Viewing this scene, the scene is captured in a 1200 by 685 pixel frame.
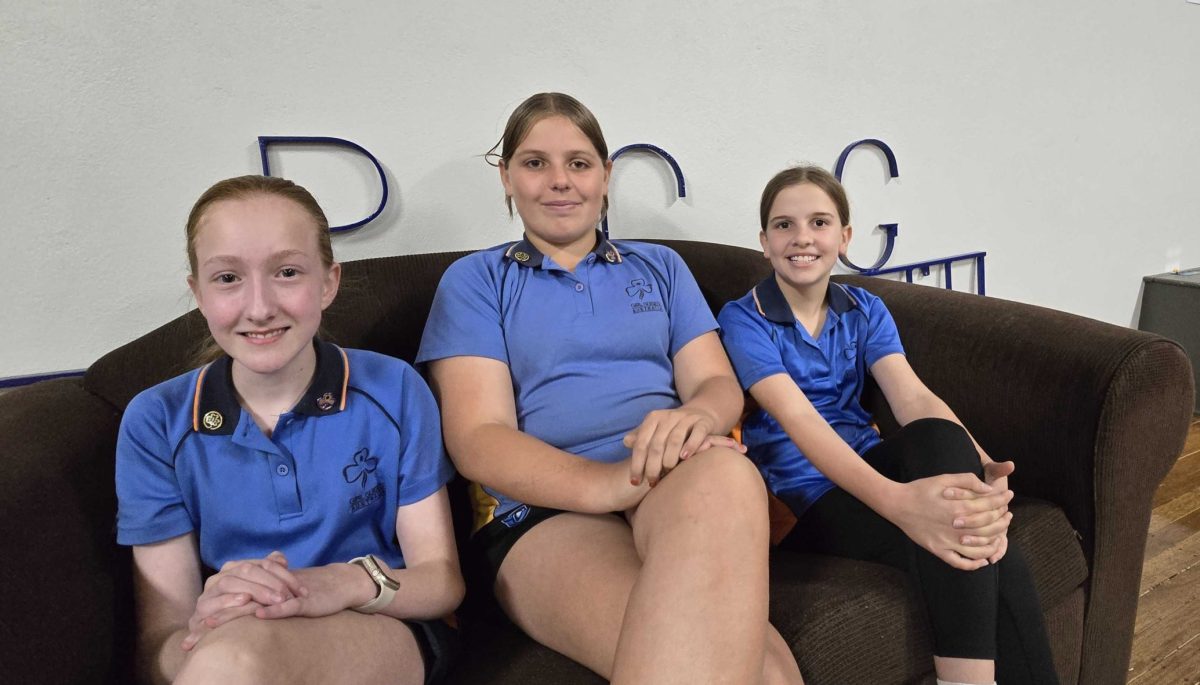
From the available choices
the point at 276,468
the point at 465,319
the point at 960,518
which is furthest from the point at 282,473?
the point at 960,518

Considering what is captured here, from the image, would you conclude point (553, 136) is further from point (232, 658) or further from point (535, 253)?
point (232, 658)

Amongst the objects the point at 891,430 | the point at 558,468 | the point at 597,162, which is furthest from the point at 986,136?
the point at 558,468

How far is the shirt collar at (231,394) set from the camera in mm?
891

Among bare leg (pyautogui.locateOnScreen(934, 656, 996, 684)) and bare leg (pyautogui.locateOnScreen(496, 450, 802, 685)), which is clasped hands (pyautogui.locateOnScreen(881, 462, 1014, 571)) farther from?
bare leg (pyautogui.locateOnScreen(496, 450, 802, 685))

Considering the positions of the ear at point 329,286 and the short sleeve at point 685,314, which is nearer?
the ear at point 329,286

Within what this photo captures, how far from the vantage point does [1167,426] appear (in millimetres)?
1180

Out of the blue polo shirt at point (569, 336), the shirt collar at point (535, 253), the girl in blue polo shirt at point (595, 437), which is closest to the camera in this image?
the girl in blue polo shirt at point (595, 437)

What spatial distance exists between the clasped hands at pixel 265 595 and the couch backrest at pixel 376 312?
49cm

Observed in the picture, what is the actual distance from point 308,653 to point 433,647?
0.62 ft

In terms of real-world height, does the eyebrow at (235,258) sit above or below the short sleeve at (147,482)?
above

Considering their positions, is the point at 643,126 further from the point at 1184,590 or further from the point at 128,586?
the point at 1184,590

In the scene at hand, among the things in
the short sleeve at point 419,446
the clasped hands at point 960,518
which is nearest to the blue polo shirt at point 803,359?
the clasped hands at point 960,518

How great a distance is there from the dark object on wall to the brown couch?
243cm

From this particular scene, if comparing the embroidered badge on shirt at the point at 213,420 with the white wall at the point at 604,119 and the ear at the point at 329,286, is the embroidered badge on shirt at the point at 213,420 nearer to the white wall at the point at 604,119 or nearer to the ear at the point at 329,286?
the ear at the point at 329,286
